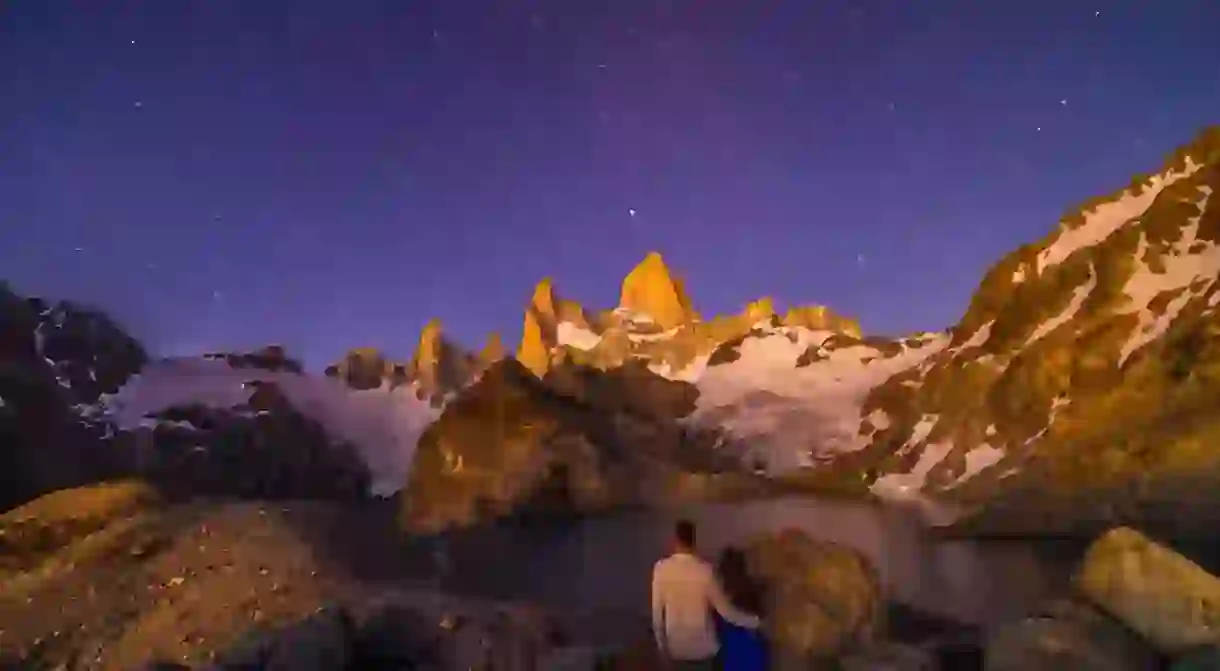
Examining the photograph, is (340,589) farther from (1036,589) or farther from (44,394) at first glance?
(44,394)

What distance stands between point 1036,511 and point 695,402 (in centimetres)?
5880

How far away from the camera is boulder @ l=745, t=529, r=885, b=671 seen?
9.85 meters

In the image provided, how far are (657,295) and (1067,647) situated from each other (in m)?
139

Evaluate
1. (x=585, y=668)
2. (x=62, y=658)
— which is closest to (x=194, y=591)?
(x=62, y=658)

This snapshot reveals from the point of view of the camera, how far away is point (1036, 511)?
138 feet

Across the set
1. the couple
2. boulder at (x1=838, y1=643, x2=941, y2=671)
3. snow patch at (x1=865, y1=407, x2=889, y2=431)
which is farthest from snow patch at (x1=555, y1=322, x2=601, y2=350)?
the couple

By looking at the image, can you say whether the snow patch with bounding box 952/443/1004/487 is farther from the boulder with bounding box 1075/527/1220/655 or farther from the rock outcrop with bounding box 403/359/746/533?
the boulder with bounding box 1075/527/1220/655

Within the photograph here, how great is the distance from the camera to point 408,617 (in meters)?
10.2

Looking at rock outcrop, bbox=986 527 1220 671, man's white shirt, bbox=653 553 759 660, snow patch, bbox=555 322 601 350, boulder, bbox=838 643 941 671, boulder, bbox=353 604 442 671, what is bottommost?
boulder, bbox=838 643 941 671

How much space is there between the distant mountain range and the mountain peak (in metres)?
50.0

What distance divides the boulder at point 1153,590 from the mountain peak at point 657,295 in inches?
5265

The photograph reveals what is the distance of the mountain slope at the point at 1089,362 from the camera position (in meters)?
41.6

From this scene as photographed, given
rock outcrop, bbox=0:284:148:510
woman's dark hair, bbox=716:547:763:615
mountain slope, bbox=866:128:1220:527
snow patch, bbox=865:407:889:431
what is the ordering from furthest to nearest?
snow patch, bbox=865:407:889:431 → mountain slope, bbox=866:128:1220:527 → rock outcrop, bbox=0:284:148:510 → woman's dark hair, bbox=716:547:763:615

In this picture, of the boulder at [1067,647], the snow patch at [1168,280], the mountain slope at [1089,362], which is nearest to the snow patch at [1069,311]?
the mountain slope at [1089,362]
